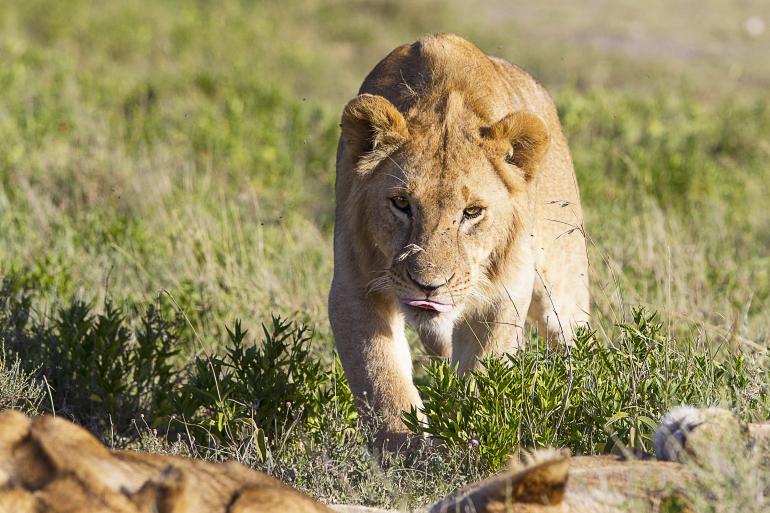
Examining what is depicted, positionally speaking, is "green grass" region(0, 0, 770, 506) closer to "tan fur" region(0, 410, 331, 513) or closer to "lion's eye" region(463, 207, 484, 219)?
"lion's eye" region(463, 207, 484, 219)

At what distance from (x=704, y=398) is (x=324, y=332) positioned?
2.49 meters

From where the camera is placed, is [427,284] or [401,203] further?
[401,203]

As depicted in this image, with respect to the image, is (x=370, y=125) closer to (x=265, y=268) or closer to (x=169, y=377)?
(x=169, y=377)

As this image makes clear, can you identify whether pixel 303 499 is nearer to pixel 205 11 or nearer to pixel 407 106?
pixel 407 106

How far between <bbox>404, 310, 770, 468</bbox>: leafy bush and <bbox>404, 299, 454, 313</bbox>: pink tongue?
0.77ft

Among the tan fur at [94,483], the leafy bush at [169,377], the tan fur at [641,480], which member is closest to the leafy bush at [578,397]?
the leafy bush at [169,377]

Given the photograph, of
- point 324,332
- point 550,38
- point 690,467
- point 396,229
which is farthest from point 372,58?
point 690,467

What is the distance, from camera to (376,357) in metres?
4.71

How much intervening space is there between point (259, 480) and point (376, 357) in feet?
6.07

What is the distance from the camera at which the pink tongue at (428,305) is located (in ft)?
14.7

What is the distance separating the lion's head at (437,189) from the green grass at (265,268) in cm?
40

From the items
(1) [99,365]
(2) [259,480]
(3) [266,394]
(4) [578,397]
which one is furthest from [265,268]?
(2) [259,480]

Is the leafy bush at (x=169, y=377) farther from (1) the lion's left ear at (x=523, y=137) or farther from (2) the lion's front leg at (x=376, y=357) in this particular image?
(1) the lion's left ear at (x=523, y=137)

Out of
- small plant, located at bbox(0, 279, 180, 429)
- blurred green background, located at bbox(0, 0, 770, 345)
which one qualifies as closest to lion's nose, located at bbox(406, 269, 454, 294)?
blurred green background, located at bbox(0, 0, 770, 345)
